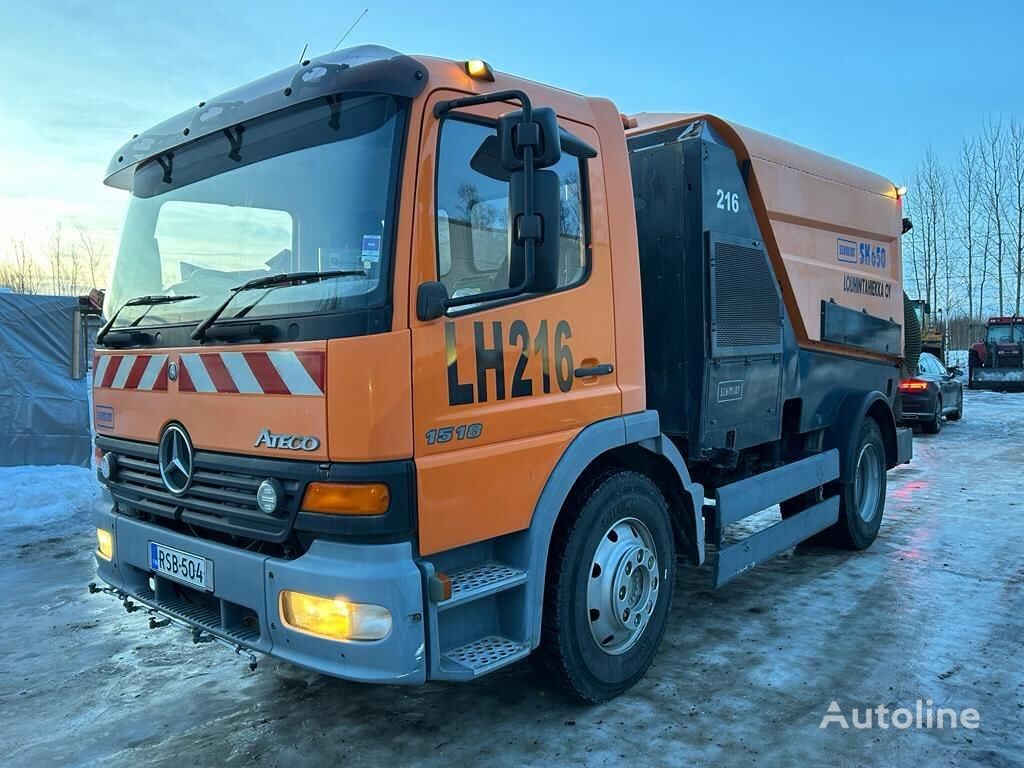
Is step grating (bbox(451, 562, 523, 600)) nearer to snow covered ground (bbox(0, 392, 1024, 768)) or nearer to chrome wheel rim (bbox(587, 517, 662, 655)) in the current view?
chrome wheel rim (bbox(587, 517, 662, 655))

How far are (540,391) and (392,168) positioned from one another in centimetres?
113

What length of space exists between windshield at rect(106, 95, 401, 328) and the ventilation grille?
7.49 ft

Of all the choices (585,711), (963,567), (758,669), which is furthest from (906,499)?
(585,711)

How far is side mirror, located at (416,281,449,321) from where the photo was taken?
9.29 feet

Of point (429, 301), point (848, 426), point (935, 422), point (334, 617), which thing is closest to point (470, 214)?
point (429, 301)

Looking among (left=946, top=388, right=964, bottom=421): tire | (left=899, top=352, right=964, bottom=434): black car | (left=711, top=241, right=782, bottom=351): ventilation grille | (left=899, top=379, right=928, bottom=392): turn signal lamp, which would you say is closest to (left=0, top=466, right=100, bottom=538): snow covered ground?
(left=711, top=241, right=782, bottom=351): ventilation grille

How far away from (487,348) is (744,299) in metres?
2.25

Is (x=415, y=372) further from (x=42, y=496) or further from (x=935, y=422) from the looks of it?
(x=935, y=422)

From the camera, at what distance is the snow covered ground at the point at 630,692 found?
10.8 feet

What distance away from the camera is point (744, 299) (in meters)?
4.75

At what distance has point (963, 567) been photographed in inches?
230

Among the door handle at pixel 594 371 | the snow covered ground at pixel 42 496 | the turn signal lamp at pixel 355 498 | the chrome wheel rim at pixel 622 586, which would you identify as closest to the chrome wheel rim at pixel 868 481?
the chrome wheel rim at pixel 622 586

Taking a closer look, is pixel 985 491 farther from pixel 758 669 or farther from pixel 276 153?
pixel 276 153

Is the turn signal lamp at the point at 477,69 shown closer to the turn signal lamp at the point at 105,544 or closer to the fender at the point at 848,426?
the turn signal lamp at the point at 105,544
